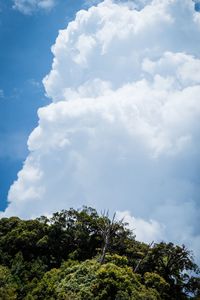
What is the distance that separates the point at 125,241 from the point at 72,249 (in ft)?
21.6

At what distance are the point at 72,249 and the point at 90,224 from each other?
3755 mm

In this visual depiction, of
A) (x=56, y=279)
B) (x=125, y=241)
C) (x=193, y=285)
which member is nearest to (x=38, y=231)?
(x=125, y=241)

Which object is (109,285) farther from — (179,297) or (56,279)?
(179,297)

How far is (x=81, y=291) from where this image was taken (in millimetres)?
31438

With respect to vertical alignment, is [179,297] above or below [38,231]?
below

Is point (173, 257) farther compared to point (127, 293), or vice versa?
point (173, 257)

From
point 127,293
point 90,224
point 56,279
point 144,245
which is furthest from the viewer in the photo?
point 90,224

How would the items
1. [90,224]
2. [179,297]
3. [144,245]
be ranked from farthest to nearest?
[90,224], [144,245], [179,297]

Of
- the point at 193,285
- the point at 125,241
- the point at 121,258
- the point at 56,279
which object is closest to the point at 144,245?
the point at 125,241

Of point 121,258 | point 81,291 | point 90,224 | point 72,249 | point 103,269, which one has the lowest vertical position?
point 81,291

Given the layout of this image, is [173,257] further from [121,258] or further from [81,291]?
[81,291]

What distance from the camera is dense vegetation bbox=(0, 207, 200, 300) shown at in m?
31.7

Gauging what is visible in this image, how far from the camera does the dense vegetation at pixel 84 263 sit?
3170 centimetres

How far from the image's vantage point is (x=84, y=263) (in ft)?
114
